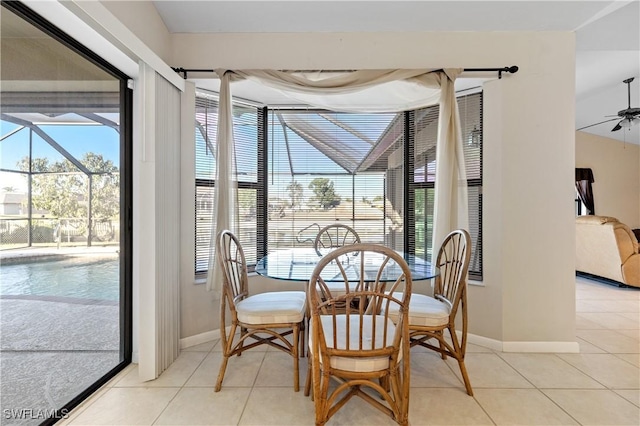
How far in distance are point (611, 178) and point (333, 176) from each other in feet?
23.5

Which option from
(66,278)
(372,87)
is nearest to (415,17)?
(372,87)

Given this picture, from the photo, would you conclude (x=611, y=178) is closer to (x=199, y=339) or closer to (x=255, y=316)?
(x=255, y=316)

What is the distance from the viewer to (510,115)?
234cm

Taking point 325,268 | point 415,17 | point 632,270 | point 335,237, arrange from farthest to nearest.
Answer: point 632,270, point 335,237, point 415,17, point 325,268

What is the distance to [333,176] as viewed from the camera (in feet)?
10.00

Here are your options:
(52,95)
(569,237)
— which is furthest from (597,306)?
(52,95)

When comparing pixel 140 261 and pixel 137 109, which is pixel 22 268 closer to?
pixel 140 261

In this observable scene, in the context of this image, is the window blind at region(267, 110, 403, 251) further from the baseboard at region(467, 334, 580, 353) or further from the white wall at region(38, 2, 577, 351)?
the baseboard at region(467, 334, 580, 353)

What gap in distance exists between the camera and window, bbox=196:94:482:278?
287 cm

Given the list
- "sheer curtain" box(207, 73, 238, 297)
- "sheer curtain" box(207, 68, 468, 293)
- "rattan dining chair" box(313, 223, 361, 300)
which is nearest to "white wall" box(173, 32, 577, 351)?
"sheer curtain" box(207, 68, 468, 293)

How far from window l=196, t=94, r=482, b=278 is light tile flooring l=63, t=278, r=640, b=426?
1.08 meters

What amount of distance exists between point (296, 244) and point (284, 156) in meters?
0.93

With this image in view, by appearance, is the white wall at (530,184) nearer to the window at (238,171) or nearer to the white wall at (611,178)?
the window at (238,171)

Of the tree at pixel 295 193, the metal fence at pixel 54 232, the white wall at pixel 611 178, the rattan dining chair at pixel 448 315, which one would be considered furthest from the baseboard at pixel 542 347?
the white wall at pixel 611 178
